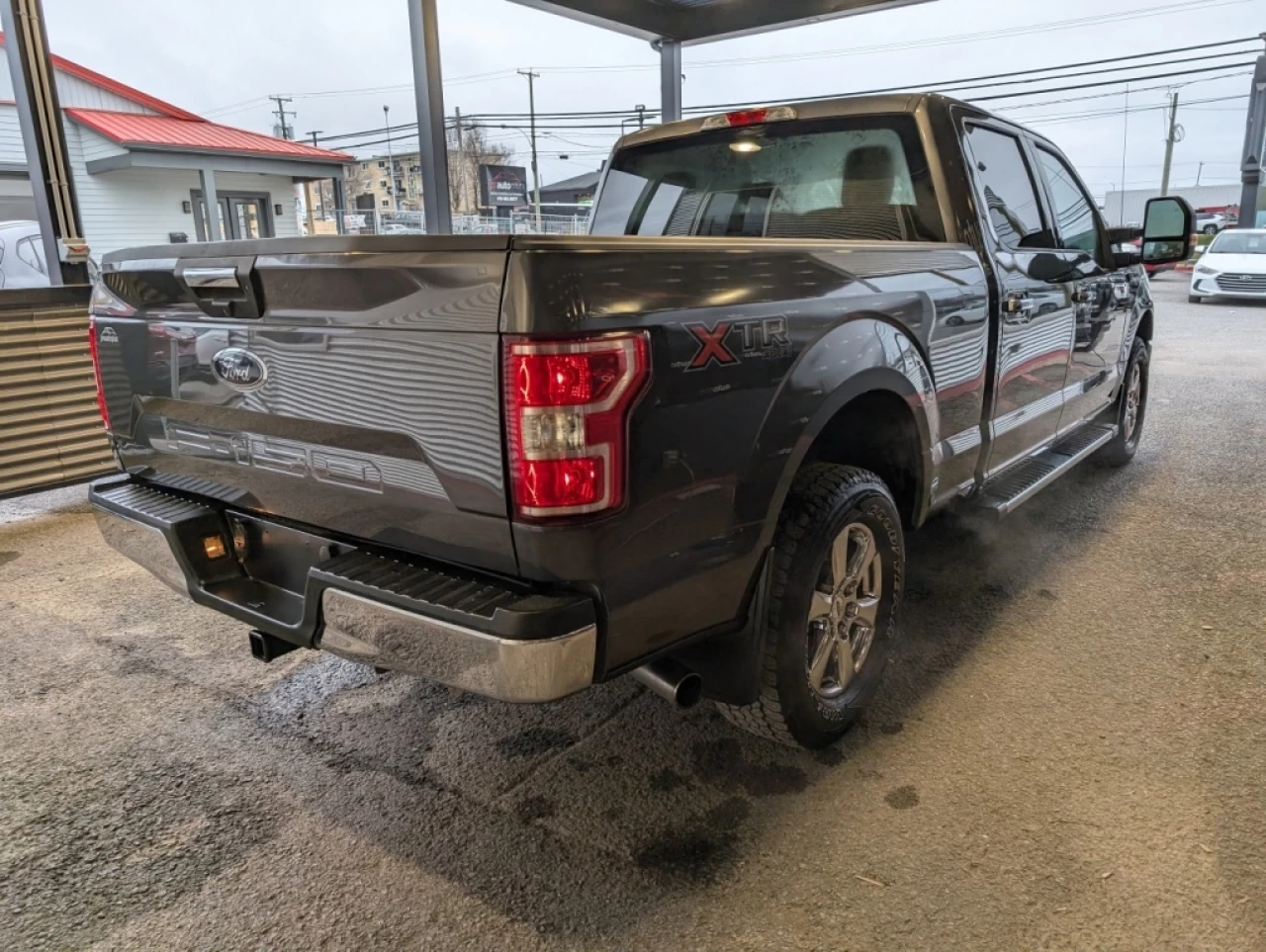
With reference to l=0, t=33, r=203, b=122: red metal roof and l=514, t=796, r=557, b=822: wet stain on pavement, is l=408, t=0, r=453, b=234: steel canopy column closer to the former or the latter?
l=514, t=796, r=557, b=822: wet stain on pavement

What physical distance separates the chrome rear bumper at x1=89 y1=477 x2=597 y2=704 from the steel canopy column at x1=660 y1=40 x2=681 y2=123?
7019 mm

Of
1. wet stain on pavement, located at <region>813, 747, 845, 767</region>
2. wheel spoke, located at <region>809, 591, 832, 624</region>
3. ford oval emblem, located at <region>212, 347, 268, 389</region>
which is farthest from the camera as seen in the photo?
wet stain on pavement, located at <region>813, 747, 845, 767</region>

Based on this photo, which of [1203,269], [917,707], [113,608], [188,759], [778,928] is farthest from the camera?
[1203,269]

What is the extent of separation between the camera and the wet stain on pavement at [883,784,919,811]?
7.87 ft

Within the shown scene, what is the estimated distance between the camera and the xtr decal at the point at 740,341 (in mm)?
1896

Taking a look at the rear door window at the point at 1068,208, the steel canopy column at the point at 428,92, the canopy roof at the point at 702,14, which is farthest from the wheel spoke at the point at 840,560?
the canopy roof at the point at 702,14

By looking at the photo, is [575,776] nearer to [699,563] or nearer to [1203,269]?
[699,563]

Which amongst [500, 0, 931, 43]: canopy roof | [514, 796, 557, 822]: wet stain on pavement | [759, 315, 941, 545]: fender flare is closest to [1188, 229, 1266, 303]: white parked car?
[500, 0, 931, 43]: canopy roof

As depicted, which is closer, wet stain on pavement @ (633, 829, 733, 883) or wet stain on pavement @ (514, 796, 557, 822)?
wet stain on pavement @ (633, 829, 733, 883)

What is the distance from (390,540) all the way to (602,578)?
57 centimetres

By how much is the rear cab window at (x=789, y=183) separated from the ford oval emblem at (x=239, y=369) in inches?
72.0

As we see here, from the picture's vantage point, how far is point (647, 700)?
2996 millimetres

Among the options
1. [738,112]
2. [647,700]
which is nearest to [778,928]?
[647,700]

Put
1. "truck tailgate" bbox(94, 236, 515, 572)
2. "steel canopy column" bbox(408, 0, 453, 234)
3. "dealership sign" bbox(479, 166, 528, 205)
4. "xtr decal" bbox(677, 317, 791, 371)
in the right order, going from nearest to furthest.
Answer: "truck tailgate" bbox(94, 236, 515, 572)
"xtr decal" bbox(677, 317, 791, 371)
"steel canopy column" bbox(408, 0, 453, 234)
"dealership sign" bbox(479, 166, 528, 205)
